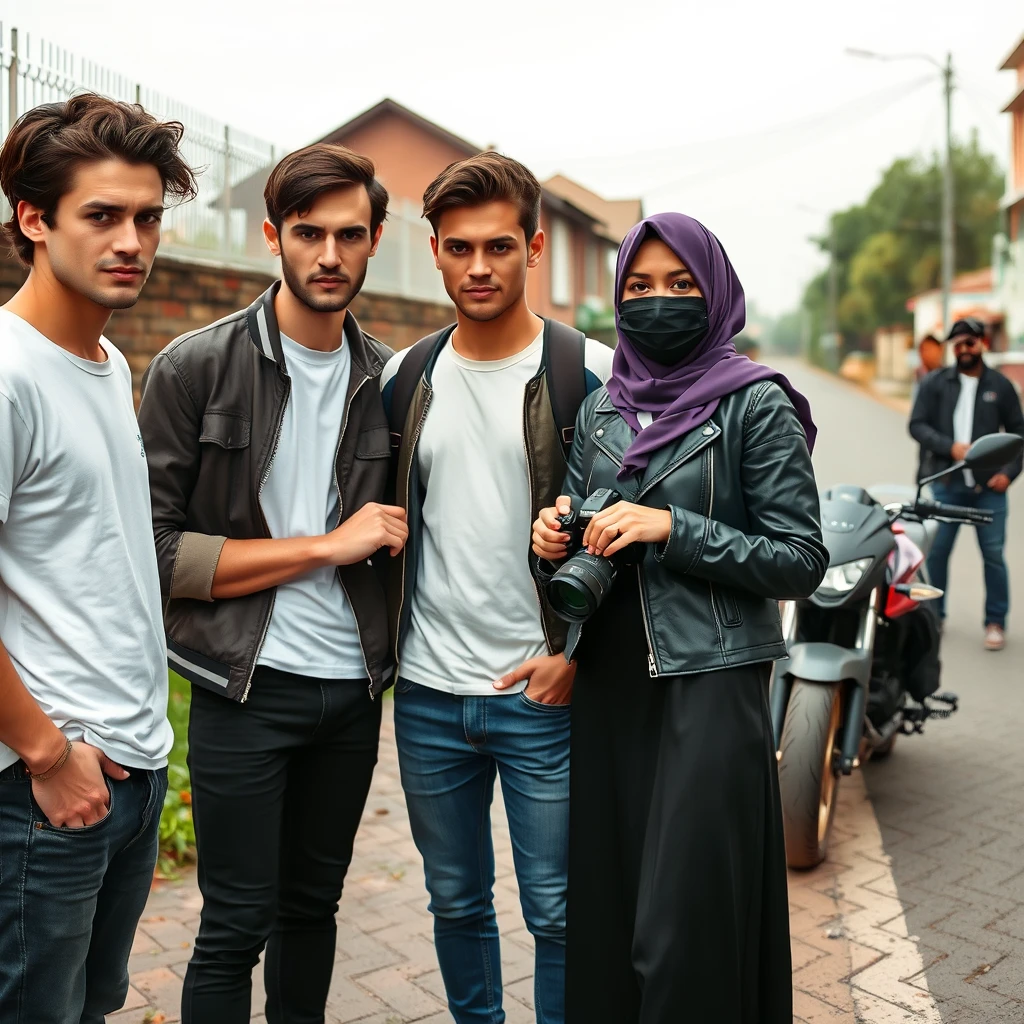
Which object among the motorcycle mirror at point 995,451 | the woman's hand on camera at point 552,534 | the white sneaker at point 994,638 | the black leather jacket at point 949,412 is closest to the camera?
the woman's hand on camera at point 552,534

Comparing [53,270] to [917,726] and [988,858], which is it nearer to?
[988,858]

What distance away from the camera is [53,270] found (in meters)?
2.21

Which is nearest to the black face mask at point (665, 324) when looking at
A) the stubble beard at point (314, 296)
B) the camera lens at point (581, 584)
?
the camera lens at point (581, 584)

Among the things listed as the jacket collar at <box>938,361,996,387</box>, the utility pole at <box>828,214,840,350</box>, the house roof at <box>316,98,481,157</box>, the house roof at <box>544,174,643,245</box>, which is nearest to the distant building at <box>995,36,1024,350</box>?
the house roof at <box>544,174,643,245</box>

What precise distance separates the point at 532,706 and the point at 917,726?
3.32 metres

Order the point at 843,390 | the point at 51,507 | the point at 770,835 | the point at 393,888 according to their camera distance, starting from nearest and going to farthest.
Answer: the point at 51,507
the point at 770,835
the point at 393,888
the point at 843,390

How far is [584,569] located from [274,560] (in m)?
0.75

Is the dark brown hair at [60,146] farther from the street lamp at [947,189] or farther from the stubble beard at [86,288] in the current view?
the street lamp at [947,189]

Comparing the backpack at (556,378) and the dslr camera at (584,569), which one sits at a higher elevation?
the backpack at (556,378)

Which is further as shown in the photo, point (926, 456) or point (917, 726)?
point (926, 456)

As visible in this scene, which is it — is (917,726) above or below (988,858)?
above

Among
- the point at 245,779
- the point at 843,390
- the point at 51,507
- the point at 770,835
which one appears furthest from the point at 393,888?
the point at 843,390

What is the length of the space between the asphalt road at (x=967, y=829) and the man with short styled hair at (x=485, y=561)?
1.59 m

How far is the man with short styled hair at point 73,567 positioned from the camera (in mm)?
2092
